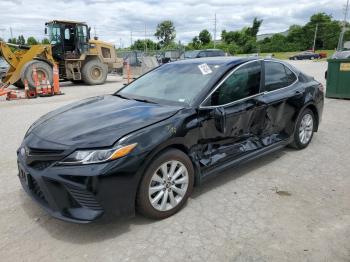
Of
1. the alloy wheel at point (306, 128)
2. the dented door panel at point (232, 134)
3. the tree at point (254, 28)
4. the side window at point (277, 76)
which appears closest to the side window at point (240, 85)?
the dented door panel at point (232, 134)

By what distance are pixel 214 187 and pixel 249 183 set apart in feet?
1.51

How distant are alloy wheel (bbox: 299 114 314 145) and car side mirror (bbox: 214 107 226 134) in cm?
200

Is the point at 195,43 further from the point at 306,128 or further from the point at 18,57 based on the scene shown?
the point at 306,128

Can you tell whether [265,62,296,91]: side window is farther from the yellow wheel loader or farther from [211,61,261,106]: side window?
the yellow wheel loader

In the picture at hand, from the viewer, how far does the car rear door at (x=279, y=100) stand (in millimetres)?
4465

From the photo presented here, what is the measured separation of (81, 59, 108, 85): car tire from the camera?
16.0 m

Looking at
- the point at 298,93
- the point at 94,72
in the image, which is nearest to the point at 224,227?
the point at 298,93

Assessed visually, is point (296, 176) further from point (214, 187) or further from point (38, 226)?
point (38, 226)

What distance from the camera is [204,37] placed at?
252 ft

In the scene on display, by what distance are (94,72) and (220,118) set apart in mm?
13884

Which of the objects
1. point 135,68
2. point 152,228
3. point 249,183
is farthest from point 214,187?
point 135,68

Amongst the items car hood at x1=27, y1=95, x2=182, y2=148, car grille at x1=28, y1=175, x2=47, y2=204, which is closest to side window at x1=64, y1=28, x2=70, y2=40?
car hood at x1=27, y1=95, x2=182, y2=148

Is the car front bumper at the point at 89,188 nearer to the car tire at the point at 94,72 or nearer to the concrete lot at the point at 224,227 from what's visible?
the concrete lot at the point at 224,227

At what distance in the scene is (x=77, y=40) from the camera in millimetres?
15664
